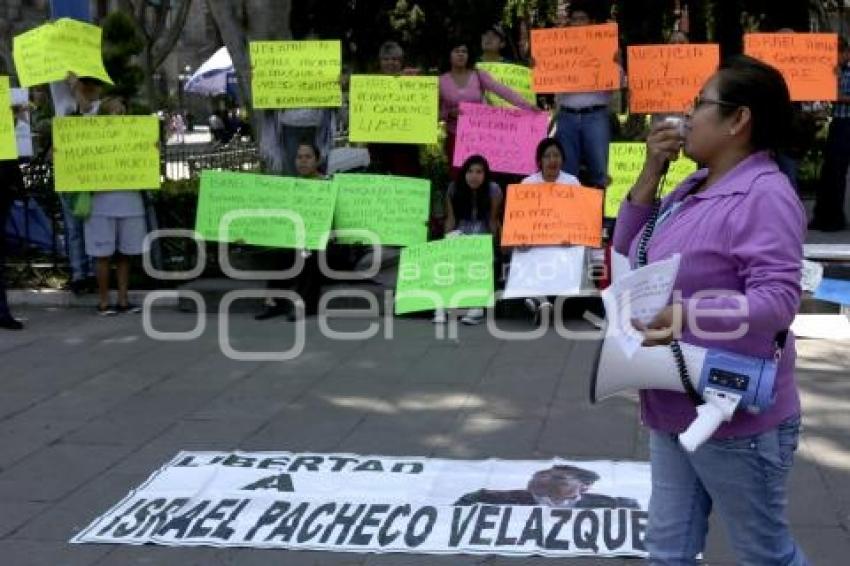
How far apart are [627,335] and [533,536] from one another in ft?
5.74

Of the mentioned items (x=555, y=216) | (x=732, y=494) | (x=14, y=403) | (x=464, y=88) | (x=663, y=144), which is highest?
(x=464, y=88)

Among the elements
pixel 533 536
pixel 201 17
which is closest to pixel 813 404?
pixel 533 536

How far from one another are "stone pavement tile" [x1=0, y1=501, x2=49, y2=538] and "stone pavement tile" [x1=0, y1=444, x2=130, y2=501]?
0.22 feet

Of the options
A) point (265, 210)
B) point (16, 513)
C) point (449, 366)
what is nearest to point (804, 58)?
point (449, 366)

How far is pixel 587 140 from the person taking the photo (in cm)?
905

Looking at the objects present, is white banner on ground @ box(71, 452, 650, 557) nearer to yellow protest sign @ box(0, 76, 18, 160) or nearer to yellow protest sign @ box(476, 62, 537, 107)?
yellow protest sign @ box(0, 76, 18, 160)

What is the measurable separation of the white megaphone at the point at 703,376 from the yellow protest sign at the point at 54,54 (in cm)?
688

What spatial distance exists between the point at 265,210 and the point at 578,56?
8.64 ft

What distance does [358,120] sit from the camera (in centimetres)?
873

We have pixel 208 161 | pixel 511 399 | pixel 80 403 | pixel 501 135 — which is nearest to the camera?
pixel 511 399

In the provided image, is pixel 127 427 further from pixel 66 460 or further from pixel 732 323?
pixel 732 323

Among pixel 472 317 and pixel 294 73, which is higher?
pixel 294 73

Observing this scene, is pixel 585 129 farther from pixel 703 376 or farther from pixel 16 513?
pixel 703 376

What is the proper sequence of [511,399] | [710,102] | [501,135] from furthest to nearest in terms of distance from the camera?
[501,135] < [511,399] < [710,102]
